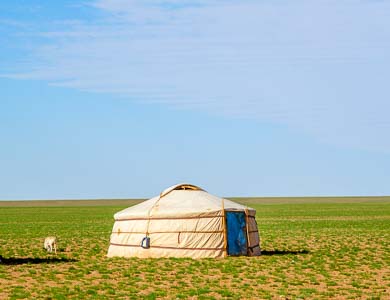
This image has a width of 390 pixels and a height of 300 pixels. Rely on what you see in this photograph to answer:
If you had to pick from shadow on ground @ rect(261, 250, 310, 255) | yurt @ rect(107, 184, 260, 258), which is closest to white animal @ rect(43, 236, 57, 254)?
yurt @ rect(107, 184, 260, 258)

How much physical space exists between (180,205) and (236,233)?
1939 mm

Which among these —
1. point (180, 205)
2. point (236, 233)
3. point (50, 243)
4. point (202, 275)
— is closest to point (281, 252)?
point (236, 233)

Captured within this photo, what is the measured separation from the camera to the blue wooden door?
23484 millimetres

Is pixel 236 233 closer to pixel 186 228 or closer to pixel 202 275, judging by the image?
pixel 186 228

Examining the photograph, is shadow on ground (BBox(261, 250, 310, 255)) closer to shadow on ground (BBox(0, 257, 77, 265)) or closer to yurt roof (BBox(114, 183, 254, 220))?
yurt roof (BBox(114, 183, 254, 220))

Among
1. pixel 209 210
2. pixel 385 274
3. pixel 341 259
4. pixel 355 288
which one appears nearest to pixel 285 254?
pixel 341 259

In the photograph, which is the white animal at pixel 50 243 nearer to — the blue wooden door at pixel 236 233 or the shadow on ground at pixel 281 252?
the blue wooden door at pixel 236 233

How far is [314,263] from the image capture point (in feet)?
75.9

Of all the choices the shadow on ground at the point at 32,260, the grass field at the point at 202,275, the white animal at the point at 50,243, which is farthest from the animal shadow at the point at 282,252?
the white animal at the point at 50,243

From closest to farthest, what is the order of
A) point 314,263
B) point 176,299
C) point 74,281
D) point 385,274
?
point 176,299 < point 74,281 < point 385,274 < point 314,263

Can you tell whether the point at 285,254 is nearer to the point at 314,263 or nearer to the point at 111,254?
the point at 314,263

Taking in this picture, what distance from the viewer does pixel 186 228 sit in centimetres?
2308

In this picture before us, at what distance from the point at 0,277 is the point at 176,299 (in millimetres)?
5832

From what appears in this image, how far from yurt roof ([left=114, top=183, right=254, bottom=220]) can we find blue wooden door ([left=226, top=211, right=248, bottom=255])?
260 mm
